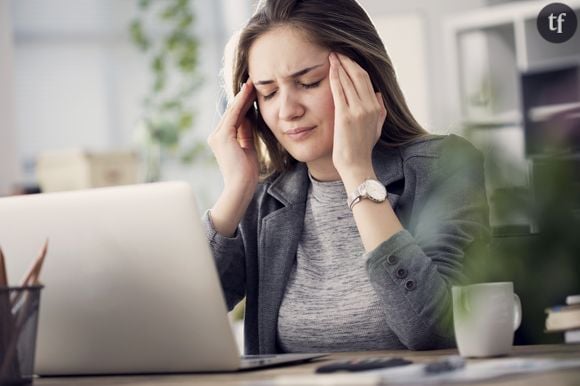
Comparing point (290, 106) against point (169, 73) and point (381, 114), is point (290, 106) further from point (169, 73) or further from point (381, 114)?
point (169, 73)

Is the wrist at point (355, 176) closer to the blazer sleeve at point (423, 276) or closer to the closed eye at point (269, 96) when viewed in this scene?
the blazer sleeve at point (423, 276)

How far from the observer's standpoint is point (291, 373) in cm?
115

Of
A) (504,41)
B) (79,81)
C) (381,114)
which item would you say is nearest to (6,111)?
(79,81)

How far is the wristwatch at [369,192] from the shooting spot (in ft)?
5.03

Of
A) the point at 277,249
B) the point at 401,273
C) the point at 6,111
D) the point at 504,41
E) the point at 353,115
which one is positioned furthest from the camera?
the point at 6,111

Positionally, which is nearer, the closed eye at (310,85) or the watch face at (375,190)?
the watch face at (375,190)

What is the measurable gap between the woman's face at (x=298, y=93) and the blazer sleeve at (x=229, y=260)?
0.20 meters

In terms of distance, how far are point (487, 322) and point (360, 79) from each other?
64 centimetres

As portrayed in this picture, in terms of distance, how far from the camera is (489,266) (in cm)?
76

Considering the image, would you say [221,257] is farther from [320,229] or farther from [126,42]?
[126,42]

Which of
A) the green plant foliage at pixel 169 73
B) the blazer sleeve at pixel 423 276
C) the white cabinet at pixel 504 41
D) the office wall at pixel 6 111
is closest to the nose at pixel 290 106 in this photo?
the blazer sleeve at pixel 423 276

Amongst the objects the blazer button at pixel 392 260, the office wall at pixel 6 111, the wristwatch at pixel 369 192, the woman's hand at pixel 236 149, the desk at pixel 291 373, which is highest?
the office wall at pixel 6 111

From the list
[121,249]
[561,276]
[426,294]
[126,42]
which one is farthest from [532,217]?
[126,42]

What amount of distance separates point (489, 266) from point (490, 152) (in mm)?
219
